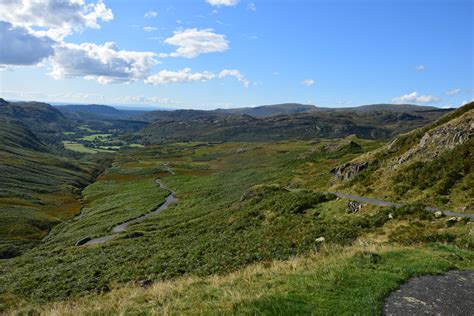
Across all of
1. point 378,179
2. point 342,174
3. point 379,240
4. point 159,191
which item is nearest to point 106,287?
point 379,240

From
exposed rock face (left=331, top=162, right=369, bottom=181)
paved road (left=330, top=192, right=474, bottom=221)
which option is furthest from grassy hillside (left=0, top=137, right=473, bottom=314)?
exposed rock face (left=331, top=162, right=369, bottom=181)

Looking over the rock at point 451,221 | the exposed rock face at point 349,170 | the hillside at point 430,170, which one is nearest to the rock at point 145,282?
the rock at point 451,221

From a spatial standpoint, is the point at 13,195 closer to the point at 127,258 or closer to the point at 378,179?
the point at 127,258

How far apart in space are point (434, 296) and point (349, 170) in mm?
41183

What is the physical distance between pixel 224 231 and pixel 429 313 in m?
29.9

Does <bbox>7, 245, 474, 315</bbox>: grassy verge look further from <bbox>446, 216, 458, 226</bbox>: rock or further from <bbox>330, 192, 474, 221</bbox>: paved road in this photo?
<bbox>330, 192, 474, 221</bbox>: paved road

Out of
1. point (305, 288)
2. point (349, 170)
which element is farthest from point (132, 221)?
point (305, 288)

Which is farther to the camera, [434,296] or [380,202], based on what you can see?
[380,202]

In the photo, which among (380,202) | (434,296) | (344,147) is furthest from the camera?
(344,147)

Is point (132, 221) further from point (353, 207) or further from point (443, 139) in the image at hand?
point (443, 139)

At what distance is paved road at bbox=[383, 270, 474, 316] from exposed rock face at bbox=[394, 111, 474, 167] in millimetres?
28786

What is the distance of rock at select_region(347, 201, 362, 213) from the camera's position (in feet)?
113

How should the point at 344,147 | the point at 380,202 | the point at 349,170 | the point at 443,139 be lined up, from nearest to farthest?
the point at 380,202 < the point at 443,139 < the point at 349,170 < the point at 344,147

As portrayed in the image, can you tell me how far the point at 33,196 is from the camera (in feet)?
397
